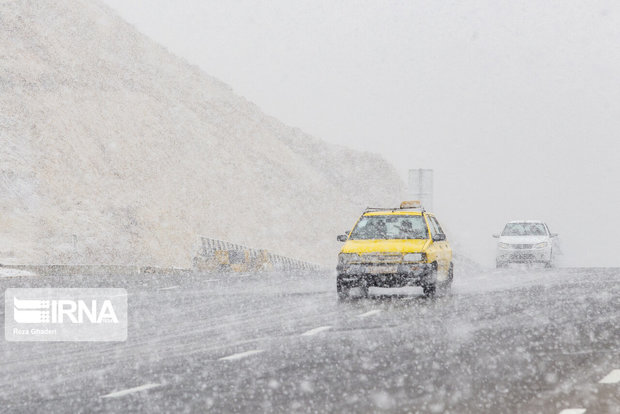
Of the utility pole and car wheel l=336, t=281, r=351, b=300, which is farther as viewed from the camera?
the utility pole

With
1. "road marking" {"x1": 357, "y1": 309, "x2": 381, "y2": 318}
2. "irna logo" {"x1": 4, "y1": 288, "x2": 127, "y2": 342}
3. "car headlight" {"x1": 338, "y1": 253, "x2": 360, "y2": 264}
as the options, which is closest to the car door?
"car headlight" {"x1": 338, "y1": 253, "x2": 360, "y2": 264}

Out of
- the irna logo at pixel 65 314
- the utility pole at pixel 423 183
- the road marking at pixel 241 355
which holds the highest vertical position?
the utility pole at pixel 423 183

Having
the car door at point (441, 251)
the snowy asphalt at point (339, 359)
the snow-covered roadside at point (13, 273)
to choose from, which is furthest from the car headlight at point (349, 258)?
the snow-covered roadside at point (13, 273)

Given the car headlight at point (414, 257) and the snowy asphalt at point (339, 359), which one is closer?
the snowy asphalt at point (339, 359)

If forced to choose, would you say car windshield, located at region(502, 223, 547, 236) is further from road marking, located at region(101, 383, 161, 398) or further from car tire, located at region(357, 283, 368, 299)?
road marking, located at region(101, 383, 161, 398)

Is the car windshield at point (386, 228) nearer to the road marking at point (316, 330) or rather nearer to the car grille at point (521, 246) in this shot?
the road marking at point (316, 330)

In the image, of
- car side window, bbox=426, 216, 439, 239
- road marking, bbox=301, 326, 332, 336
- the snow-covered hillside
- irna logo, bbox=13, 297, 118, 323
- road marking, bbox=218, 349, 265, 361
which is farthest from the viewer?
the snow-covered hillside

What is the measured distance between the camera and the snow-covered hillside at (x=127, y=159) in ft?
181

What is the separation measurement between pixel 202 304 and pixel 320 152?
87.8 meters

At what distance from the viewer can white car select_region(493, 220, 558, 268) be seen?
34.1 m

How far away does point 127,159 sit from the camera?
66750 mm

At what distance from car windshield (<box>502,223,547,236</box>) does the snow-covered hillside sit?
74.2 feet

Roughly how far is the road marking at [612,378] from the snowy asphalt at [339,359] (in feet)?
0.13

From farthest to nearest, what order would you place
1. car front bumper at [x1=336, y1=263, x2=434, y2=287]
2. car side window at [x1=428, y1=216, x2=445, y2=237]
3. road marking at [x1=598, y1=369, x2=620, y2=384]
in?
1. car side window at [x1=428, y1=216, x2=445, y2=237]
2. car front bumper at [x1=336, y1=263, x2=434, y2=287]
3. road marking at [x1=598, y1=369, x2=620, y2=384]
